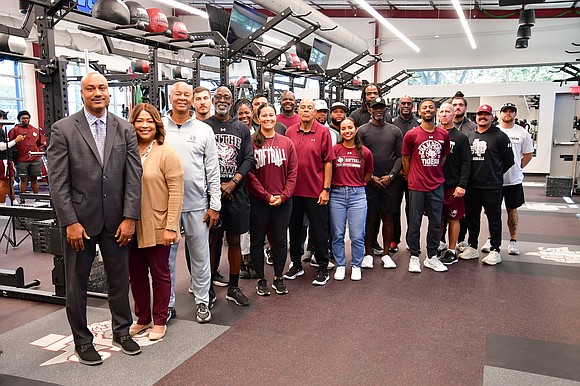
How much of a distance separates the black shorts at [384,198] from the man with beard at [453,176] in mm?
513

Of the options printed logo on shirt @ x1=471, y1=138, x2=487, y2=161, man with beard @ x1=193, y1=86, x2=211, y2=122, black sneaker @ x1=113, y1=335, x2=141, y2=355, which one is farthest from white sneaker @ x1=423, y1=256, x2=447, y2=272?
black sneaker @ x1=113, y1=335, x2=141, y2=355

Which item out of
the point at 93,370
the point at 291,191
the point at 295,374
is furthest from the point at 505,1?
the point at 93,370

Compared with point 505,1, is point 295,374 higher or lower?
lower

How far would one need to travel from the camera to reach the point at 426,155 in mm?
4203

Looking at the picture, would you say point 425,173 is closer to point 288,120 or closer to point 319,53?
point 288,120

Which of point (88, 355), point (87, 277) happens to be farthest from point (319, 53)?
point (88, 355)

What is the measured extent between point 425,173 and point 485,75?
10631 millimetres

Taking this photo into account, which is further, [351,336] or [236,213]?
[236,213]

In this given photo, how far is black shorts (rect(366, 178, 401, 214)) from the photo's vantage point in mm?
4469

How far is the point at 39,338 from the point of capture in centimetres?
301

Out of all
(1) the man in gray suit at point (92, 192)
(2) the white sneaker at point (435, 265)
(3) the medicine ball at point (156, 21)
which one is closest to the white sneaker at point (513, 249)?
(2) the white sneaker at point (435, 265)

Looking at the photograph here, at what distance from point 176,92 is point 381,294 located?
222 cm

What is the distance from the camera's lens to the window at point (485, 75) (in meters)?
→ 12.9

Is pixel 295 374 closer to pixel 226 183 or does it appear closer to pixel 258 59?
pixel 226 183
